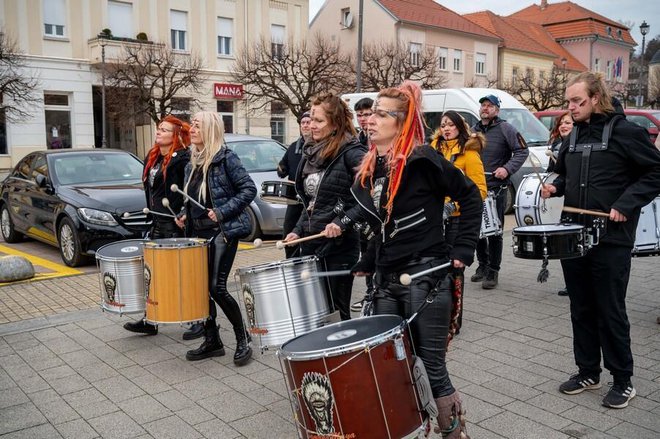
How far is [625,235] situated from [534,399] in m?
1.22

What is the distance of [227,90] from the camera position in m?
33.7

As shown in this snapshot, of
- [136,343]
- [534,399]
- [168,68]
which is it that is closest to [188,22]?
[168,68]

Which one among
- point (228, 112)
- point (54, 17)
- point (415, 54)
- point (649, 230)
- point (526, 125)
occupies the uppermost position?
point (54, 17)

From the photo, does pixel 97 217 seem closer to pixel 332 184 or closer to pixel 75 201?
pixel 75 201

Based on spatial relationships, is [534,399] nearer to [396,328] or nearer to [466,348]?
[466,348]

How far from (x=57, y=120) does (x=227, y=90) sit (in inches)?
332

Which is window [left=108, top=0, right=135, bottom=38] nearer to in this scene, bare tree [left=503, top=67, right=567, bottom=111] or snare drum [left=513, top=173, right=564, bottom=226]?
bare tree [left=503, top=67, right=567, bottom=111]

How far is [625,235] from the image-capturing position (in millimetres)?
4137

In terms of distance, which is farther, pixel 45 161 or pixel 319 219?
pixel 45 161

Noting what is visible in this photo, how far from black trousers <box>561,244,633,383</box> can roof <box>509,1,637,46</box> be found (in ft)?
211

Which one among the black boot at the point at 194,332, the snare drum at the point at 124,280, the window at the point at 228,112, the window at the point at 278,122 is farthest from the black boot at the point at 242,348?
the window at the point at 278,122

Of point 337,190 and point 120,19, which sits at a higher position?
point 120,19

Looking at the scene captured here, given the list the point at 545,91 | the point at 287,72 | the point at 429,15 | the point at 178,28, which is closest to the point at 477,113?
the point at 287,72

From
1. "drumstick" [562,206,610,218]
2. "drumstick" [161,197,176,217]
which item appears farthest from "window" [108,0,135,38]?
"drumstick" [562,206,610,218]
